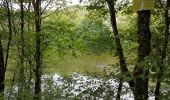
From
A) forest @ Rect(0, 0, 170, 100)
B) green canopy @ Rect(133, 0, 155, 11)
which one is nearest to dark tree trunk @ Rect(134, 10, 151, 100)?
forest @ Rect(0, 0, 170, 100)

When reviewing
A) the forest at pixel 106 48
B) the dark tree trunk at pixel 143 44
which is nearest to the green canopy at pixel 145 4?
the forest at pixel 106 48

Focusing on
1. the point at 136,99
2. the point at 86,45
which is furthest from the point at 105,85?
the point at 86,45

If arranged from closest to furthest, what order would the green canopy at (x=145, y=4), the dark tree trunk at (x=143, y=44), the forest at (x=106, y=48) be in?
the green canopy at (x=145, y=4) < the forest at (x=106, y=48) < the dark tree trunk at (x=143, y=44)

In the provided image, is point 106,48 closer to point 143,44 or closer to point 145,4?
point 143,44

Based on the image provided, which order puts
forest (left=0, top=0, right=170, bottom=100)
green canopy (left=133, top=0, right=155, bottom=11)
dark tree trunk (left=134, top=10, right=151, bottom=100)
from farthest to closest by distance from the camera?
1. dark tree trunk (left=134, top=10, right=151, bottom=100)
2. forest (left=0, top=0, right=170, bottom=100)
3. green canopy (left=133, top=0, right=155, bottom=11)

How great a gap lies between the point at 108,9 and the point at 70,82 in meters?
2.59

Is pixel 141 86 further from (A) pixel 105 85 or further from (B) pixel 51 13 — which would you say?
(B) pixel 51 13

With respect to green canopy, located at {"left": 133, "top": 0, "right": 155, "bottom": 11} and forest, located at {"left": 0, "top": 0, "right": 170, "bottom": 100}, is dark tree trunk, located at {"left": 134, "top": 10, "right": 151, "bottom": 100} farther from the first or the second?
green canopy, located at {"left": 133, "top": 0, "right": 155, "bottom": 11}

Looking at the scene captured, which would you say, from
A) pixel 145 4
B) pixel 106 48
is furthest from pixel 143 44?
pixel 106 48

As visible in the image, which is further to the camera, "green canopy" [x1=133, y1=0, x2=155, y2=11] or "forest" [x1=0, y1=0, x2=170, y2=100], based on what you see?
"forest" [x1=0, y1=0, x2=170, y2=100]

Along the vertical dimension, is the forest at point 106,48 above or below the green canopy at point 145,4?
below

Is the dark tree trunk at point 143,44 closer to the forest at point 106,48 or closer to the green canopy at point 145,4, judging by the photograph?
the forest at point 106,48

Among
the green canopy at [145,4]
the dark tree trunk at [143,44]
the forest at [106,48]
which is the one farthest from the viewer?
the dark tree trunk at [143,44]

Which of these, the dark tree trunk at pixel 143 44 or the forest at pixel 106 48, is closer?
the forest at pixel 106 48
